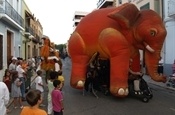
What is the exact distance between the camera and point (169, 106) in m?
11.4

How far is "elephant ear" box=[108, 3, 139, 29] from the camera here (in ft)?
41.0

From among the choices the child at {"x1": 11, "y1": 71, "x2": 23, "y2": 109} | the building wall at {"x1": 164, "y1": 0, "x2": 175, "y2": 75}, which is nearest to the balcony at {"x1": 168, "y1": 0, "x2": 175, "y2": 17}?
the building wall at {"x1": 164, "y1": 0, "x2": 175, "y2": 75}

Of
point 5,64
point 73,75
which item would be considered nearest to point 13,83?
point 73,75

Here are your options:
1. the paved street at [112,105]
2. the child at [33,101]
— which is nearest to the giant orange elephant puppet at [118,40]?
the paved street at [112,105]

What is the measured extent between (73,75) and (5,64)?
1056cm

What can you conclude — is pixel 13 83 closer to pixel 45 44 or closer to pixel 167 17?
pixel 45 44

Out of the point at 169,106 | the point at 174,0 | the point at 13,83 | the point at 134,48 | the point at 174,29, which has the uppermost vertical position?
the point at 174,0

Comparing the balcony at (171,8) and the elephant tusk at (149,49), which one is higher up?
the balcony at (171,8)

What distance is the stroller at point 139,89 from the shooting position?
40.4 feet

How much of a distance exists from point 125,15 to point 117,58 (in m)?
1.64

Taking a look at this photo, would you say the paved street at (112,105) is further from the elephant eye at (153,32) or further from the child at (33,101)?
the child at (33,101)

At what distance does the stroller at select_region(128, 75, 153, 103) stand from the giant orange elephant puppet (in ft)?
1.79

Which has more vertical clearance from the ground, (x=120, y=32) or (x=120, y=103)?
(x=120, y=32)

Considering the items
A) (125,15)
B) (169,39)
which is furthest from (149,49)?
(169,39)
